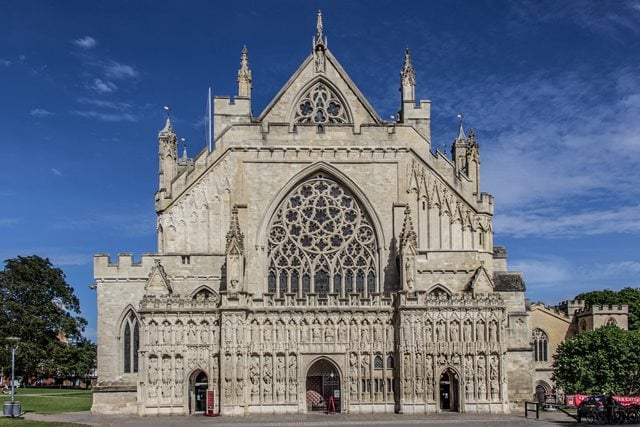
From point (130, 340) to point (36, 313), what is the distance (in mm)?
27933

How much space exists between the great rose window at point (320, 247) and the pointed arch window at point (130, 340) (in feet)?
25.2

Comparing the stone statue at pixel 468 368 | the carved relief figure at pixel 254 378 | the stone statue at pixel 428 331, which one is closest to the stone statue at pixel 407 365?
the stone statue at pixel 428 331

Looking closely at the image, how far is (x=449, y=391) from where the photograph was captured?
3994 cm

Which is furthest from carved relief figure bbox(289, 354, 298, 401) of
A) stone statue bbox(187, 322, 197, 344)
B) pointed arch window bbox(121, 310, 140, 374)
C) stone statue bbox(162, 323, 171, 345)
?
pointed arch window bbox(121, 310, 140, 374)

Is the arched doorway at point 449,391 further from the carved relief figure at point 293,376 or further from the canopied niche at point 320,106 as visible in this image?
the canopied niche at point 320,106

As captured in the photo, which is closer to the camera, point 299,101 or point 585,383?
point 299,101

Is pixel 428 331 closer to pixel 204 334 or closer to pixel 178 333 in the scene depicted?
pixel 204 334

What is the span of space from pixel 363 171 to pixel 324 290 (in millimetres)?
7083

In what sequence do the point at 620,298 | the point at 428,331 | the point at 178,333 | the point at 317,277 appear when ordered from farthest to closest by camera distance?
the point at 620,298, the point at 317,277, the point at 428,331, the point at 178,333

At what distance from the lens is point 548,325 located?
6838cm

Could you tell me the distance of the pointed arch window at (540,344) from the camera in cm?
6650

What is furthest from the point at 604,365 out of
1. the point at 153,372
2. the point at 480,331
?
the point at 153,372

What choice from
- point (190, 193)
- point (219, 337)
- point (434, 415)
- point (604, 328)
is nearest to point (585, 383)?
point (604, 328)

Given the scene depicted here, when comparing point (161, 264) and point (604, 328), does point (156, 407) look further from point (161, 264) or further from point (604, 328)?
point (604, 328)
